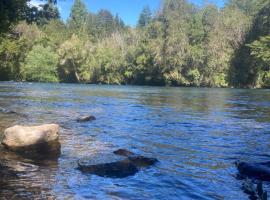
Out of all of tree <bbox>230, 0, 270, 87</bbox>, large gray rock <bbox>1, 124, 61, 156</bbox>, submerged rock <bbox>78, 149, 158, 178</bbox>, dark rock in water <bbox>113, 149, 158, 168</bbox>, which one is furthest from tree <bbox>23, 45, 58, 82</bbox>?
submerged rock <bbox>78, 149, 158, 178</bbox>

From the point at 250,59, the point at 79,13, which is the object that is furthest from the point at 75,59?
the point at 79,13

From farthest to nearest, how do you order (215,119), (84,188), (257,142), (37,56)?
(37,56)
(215,119)
(257,142)
(84,188)

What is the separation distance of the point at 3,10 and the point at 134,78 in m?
76.9

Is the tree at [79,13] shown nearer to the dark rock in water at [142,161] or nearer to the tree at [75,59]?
the tree at [75,59]

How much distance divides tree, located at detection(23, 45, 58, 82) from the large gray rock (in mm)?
88638

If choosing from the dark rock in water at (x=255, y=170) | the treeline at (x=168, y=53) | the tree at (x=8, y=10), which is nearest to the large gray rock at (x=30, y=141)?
the dark rock in water at (x=255, y=170)

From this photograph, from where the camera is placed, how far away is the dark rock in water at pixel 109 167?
877 cm

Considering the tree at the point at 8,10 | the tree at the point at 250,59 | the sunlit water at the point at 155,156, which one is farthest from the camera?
the tree at the point at 250,59

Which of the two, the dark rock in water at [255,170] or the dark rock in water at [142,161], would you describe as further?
the dark rock in water at [142,161]

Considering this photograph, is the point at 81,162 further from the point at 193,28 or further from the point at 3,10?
the point at 193,28

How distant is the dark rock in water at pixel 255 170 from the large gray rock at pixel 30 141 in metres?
4.61

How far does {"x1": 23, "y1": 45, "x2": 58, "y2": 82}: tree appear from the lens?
9794cm

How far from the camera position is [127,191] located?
768cm

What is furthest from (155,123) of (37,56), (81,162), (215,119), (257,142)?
(37,56)
